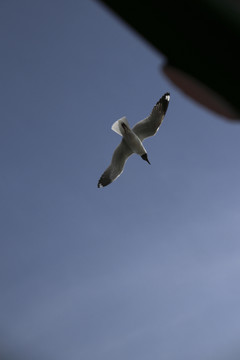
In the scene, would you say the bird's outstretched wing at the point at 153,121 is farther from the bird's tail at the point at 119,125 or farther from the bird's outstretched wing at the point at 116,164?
the bird's outstretched wing at the point at 116,164

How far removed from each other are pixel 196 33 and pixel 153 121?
10.1 m

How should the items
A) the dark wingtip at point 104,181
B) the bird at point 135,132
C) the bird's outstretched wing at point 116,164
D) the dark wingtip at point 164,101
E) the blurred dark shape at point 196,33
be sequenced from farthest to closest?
the dark wingtip at point 104,181 → the dark wingtip at point 164,101 → the bird's outstretched wing at point 116,164 → the bird at point 135,132 → the blurred dark shape at point 196,33

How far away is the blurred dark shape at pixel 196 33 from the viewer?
746mm

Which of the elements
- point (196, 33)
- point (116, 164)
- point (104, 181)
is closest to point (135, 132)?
point (116, 164)

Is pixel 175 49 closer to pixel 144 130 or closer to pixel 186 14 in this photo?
pixel 186 14

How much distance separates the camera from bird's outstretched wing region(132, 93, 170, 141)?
10.8 meters

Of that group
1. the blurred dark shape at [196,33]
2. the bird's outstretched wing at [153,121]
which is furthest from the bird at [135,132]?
the blurred dark shape at [196,33]

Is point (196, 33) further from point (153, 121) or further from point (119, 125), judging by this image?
point (153, 121)

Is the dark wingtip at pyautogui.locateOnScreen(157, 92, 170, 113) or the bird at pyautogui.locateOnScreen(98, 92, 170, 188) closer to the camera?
the bird at pyautogui.locateOnScreen(98, 92, 170, 188)

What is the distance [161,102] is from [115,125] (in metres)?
1.30

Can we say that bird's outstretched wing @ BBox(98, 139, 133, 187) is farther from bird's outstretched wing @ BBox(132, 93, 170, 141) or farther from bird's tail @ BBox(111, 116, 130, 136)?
bird's outstretched wing @ BBox(132, 93, 170, 141)

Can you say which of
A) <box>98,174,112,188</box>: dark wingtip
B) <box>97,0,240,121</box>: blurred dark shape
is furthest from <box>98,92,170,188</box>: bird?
<box>97,0,240,121</box>: blurred dark shape

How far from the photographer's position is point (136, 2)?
740mm

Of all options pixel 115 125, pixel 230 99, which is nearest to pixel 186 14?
pixel 230 99
